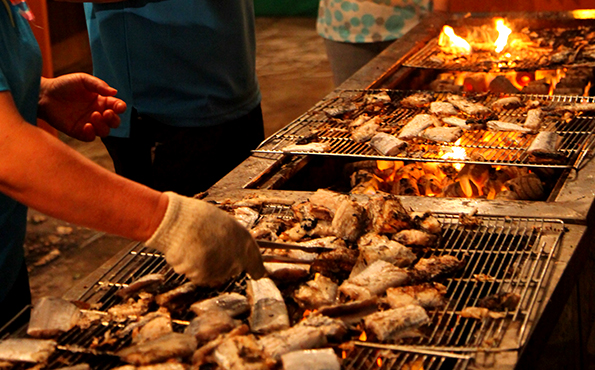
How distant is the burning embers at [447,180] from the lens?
2703 mm

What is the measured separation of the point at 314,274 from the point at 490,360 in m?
0.60

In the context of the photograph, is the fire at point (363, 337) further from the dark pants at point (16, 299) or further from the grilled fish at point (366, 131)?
the grilled fish at point (366, 131)

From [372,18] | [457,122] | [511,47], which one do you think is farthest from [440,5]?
[457,122]

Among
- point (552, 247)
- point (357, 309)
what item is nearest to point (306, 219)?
point (357, 309)

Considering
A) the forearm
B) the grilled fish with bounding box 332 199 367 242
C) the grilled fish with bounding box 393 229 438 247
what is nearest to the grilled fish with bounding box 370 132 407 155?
the grilled fish with bounding box 332 199 367 242

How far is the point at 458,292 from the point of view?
6.35ft

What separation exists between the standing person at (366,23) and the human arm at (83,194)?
3.38m

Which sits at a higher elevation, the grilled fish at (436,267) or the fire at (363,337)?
the grilled fish at (436,267)

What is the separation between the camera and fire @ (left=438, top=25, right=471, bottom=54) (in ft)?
13.7

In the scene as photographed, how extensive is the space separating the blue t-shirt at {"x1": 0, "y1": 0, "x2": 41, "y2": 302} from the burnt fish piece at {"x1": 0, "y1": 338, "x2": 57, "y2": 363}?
1.85ft

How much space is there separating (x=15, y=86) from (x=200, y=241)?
0.81m

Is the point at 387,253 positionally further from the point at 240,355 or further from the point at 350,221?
the point at 240,355

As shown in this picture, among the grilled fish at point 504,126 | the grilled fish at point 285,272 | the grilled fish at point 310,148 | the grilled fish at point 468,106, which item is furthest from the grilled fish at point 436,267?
the grilled fish at point 468,106

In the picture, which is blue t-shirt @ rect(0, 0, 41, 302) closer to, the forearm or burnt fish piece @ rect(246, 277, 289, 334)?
the forearm
